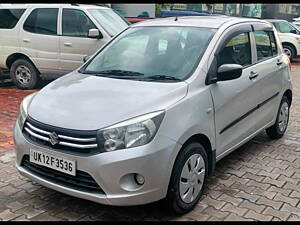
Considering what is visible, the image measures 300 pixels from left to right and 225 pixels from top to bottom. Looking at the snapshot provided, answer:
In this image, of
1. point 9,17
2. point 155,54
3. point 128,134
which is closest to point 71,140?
point 128,134

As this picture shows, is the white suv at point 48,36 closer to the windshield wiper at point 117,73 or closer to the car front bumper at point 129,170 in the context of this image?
the windshield wiper at point 117,73

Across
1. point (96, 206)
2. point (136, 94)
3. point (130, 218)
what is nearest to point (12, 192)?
point (96, 206)

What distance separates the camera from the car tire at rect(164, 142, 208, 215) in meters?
3.24

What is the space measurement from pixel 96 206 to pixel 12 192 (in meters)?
0.91

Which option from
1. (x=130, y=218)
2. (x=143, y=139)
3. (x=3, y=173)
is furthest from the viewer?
(x=3, y=173)

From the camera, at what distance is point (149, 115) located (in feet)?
10.3

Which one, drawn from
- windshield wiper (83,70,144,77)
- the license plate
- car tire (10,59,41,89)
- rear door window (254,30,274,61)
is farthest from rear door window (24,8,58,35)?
the license plate

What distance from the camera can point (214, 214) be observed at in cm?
351

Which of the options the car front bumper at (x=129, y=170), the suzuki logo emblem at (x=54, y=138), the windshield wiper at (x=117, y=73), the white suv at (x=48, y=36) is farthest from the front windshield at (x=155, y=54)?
the white suv at (x=48, y=36)

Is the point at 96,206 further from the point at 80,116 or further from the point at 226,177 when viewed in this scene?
the point at 226,177

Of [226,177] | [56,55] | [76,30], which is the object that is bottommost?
[226,177]

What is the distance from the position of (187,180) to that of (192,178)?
0.27 ft

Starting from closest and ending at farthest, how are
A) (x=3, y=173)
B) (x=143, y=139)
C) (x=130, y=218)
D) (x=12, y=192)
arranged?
1. (x=143, y=139)
2. (x=130, y=218)
3. (x=12, y=192)
4. (x=3, y=173)

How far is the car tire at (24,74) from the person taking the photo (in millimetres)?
8648
